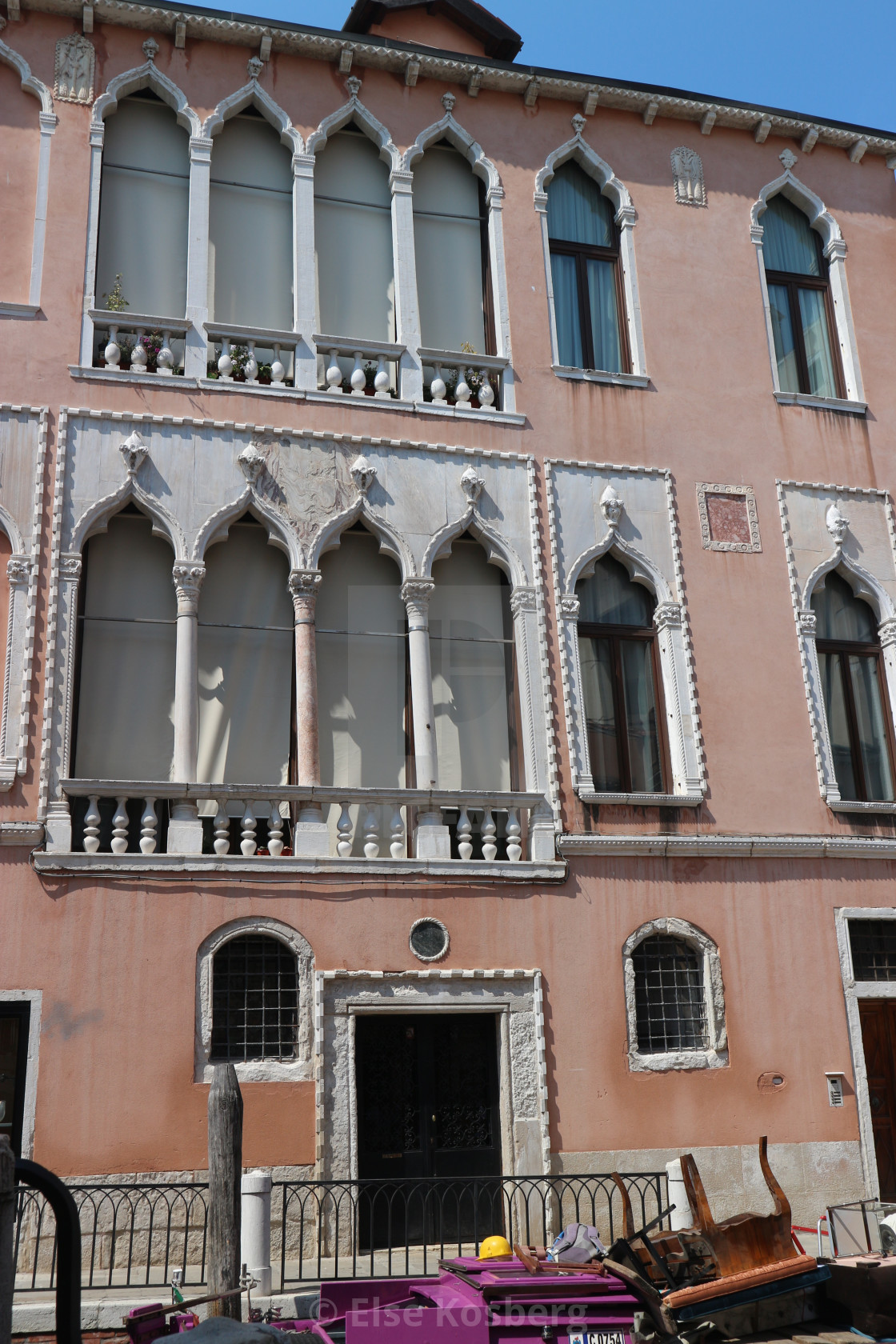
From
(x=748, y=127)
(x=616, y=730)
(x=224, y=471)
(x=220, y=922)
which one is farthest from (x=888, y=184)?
(x=220, y=922)

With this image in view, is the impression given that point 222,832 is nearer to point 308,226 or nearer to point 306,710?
point 306,710

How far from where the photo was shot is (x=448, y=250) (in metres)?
13.0

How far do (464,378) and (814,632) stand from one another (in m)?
4.48

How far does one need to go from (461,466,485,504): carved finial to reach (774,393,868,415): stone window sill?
12.3 feet

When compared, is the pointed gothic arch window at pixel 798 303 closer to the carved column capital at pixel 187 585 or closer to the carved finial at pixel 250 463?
the carved finial at pixel 250 463

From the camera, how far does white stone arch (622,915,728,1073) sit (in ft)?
35.4

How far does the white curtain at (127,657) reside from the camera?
10609 millimetres

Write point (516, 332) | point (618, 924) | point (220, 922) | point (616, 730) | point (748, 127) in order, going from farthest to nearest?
point (748, 127) < point (516, 332) < point (616, 730) < point (618, 924) < point (220, 922)

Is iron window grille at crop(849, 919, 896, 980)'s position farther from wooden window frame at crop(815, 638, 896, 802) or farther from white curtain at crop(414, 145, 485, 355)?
white curtain at crop(414, 145, 485, 355)

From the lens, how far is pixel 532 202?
13.1 meters

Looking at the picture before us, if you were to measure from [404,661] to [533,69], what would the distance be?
6703 mm

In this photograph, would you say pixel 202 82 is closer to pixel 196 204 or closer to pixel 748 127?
pixel 196 204

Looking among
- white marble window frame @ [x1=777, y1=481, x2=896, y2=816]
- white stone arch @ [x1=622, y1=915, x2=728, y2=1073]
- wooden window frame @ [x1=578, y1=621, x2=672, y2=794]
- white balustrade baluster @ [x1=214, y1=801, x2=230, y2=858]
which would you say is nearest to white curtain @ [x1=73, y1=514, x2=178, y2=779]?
white balustrade baluster @ [x1=214, y1=801, x2=230, y2=858]

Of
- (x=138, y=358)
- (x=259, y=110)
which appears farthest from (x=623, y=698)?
(x=259, y=110)
